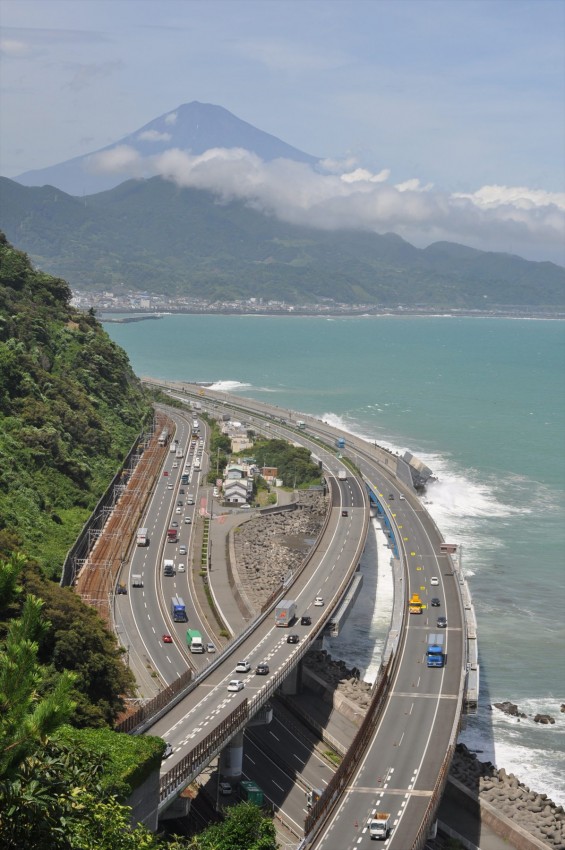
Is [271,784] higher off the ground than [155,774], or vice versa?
[155,774]

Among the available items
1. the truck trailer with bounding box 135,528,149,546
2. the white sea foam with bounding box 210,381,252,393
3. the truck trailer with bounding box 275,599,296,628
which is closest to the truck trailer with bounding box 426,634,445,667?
the truck trailer with bounding box 275,599,296,628

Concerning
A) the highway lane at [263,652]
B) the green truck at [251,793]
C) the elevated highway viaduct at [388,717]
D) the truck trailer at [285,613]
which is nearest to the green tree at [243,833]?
the elevated highway viaduct at [388,717]

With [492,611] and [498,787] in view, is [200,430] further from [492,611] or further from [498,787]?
[498,787]

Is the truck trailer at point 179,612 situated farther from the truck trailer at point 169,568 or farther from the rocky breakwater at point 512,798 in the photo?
the rocky breakwater at point 512,798

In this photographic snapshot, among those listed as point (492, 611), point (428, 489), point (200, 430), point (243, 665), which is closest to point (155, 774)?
point (243, 665)

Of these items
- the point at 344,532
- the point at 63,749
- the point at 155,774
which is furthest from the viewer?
the point at 344,532
